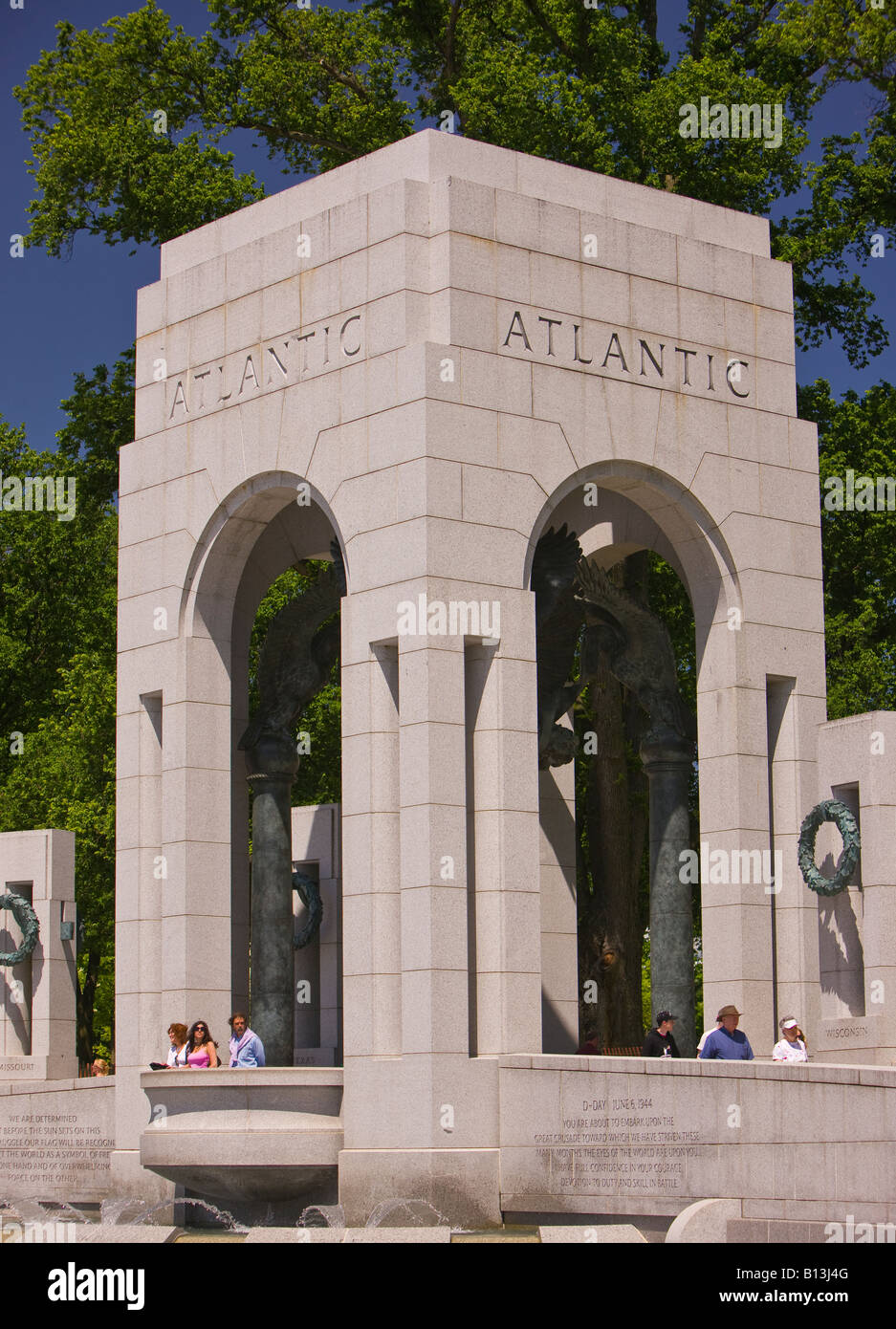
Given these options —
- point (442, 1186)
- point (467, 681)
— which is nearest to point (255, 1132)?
point (442, 1186)

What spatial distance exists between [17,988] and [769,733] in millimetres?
12218

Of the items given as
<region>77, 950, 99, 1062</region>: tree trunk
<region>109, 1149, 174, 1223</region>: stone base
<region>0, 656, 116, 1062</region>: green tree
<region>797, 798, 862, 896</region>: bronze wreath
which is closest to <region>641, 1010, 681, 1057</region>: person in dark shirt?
<region>797, 798, 862, 896</region>: bronze wreath

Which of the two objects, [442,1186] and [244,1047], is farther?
[244,1047]

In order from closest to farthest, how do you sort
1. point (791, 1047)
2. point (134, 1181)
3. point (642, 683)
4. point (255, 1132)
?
point (791, 1047) → point (255, 1132) → point (134, 1181) → point (642, 683)

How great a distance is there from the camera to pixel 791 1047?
2242 centimetres

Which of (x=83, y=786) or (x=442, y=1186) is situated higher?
(x=83, y=786)

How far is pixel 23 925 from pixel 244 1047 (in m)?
7.61

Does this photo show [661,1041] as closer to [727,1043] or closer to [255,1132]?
[727,1043]

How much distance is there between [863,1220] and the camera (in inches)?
736

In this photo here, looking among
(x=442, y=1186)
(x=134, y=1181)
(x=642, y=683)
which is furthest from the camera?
(x=642, y=683)

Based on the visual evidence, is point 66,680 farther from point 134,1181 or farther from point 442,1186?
point 442,1186

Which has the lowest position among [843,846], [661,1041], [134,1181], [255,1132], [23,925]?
[134,1181]

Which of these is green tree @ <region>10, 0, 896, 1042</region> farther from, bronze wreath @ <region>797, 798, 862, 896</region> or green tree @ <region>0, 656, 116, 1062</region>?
bronze wreath @ <region>797, 798, 862, 896</region>

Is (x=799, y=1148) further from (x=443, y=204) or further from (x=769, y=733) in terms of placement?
(x=443, y=204)
